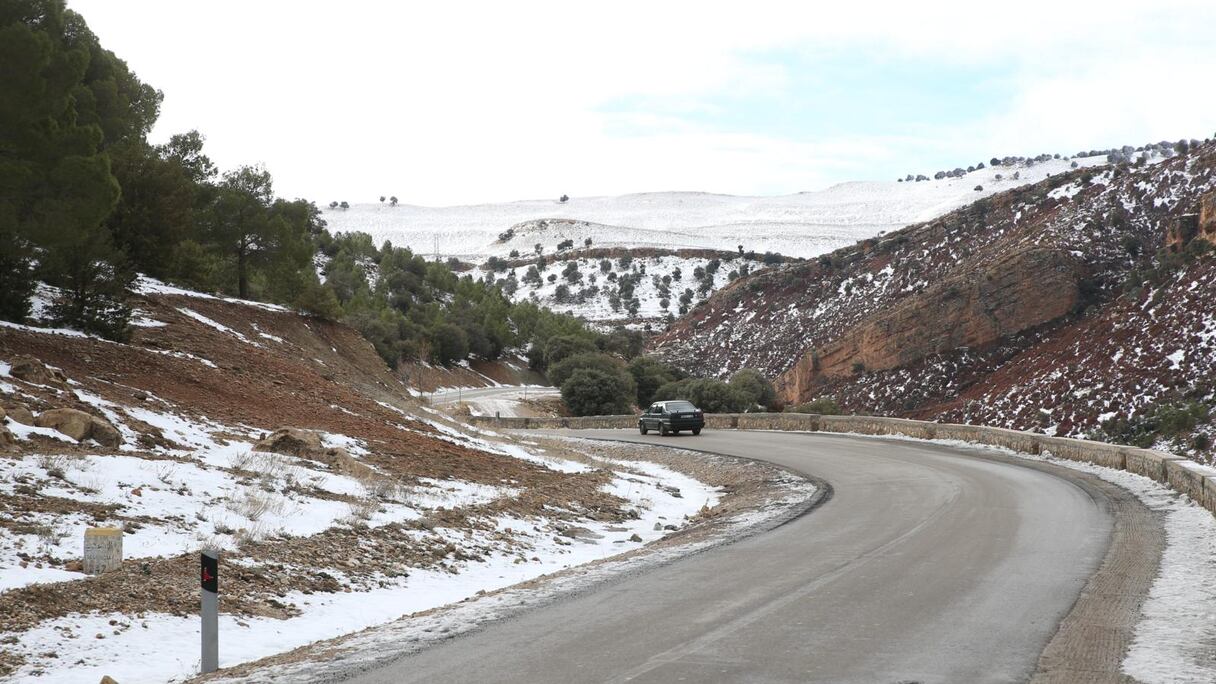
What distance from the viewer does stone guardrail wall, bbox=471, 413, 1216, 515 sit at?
1642cm

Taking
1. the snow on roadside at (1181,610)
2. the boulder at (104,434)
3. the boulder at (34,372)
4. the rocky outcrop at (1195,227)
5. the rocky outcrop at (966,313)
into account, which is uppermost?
the rocky outcrop at (1195,227)

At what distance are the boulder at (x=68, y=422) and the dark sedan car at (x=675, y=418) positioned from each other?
94.7 ft

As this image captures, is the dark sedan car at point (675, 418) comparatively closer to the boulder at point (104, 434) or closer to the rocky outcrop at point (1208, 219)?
the boulder at point (104, 434)

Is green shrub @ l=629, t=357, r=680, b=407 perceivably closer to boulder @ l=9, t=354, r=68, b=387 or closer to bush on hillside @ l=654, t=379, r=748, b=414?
bush on hillside @ l=654, t=379, r=748, b=414

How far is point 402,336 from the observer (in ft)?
263

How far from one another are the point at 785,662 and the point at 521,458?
17.4m

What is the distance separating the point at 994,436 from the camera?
93.4 feet

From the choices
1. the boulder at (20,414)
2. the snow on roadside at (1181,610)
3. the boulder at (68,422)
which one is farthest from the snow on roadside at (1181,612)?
the boulder at (20,414)

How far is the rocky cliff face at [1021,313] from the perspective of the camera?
48688 millimetres

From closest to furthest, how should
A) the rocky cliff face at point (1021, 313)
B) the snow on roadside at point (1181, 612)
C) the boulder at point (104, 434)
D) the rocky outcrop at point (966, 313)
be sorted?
1. the snow on roadside at point (1181, 612)
2. the boulder at point (104, 434)
3. the rocky cliff face at point (1021, 313)
4. the rocky outcrop at point (966, 313)

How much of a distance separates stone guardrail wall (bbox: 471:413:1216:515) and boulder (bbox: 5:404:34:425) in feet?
54.5

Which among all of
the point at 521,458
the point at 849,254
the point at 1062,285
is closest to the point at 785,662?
the point at 521,458

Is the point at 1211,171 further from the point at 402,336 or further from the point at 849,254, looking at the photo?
the point at 402,336

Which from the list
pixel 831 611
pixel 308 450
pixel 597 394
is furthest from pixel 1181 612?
pixel 597 394
